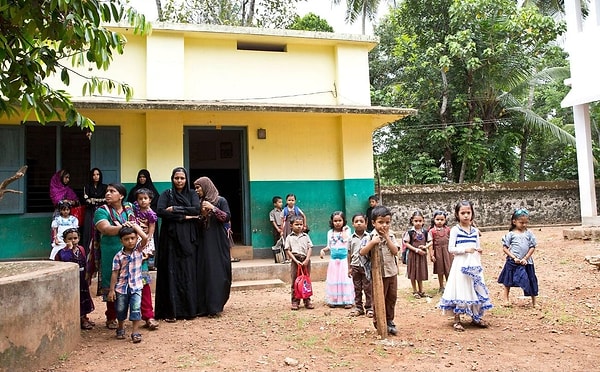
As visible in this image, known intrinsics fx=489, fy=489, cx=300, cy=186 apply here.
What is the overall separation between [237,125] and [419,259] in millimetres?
4369

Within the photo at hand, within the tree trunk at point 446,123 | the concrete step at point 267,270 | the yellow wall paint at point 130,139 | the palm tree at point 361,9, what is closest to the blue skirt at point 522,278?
the concrete step at point 267,270

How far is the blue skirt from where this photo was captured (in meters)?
6.00

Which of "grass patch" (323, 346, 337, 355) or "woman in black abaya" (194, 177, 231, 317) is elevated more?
"woman in black abaya" (194, 177, 231, 317)

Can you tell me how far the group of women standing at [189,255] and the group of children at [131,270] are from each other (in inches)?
15.5

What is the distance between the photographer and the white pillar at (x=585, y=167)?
10.6m

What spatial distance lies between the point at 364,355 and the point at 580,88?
9082 mm

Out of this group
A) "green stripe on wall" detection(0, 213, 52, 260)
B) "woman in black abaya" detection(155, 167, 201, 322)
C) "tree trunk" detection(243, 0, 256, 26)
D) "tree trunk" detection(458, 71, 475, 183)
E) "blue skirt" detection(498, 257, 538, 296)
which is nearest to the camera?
"woman in black abaya" detection(155, 167, 201, 322)

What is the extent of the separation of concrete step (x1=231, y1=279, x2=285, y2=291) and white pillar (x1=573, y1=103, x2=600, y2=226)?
7034mm

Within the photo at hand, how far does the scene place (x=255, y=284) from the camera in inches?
311

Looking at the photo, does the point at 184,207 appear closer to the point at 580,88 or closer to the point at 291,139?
the point at 291,139

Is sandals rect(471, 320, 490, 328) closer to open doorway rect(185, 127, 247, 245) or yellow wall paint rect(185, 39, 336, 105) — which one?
yellow wall paint rect(185, 39, 336, 105)

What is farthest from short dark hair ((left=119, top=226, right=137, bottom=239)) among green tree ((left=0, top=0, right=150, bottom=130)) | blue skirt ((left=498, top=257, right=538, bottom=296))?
blue skirt ((left=498, top=257, right=538, bottom=296))

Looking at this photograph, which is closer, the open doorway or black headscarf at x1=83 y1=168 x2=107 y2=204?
black headscarf at x1=83 y1=168 x2=107 y2=204

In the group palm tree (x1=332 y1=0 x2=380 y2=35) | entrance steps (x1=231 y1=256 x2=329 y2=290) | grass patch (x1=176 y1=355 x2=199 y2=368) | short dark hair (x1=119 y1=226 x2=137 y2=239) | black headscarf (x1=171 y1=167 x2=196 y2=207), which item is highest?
palm tree (x1=332 y1=0 x2=380 y2=35)
